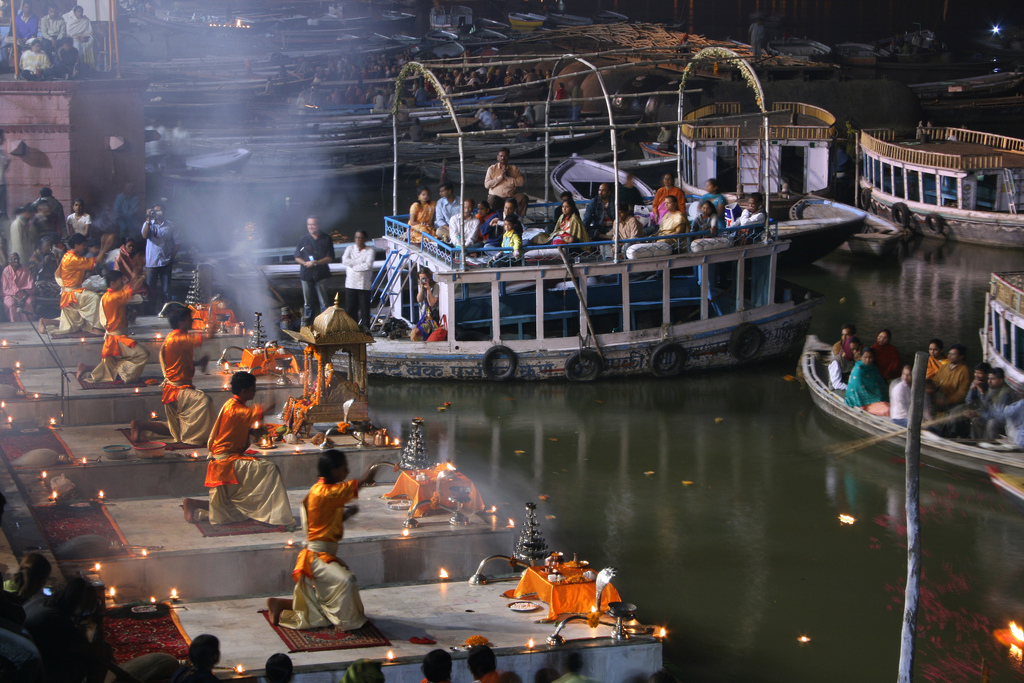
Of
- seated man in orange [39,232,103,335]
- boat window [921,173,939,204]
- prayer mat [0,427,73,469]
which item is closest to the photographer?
prayer mat [0,427,73,469]

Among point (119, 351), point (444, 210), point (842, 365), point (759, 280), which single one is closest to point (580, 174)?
point (759, 280)

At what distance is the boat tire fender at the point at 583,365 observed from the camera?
16469 mm

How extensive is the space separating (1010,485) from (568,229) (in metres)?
7.32

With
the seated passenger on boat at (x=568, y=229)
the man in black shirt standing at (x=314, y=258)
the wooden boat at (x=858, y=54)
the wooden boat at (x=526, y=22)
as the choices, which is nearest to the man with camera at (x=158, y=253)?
the man in black shirt standing at (x=314, y=258)

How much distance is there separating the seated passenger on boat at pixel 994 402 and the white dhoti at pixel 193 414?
8.33 meters

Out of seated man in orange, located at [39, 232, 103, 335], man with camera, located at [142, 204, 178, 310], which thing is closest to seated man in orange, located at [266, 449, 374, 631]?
seated man in orange, located at [39, 232, 103, 335]

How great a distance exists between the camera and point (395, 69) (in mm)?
47844

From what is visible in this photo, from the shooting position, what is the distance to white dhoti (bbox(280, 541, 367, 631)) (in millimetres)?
7805

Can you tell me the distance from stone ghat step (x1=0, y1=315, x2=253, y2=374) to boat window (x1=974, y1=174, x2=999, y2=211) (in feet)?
62.2

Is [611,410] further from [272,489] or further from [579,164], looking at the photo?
Answer: [579,164]

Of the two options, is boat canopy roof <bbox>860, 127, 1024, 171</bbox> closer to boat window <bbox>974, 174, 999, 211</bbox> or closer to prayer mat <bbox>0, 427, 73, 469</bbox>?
boat window <bbox>974, 174, 999, 211</bbox>

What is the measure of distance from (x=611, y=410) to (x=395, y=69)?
34.8 meters

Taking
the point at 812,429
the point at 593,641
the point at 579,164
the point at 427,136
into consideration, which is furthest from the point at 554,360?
the point at 427,136

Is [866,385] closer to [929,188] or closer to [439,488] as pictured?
[439,488]
